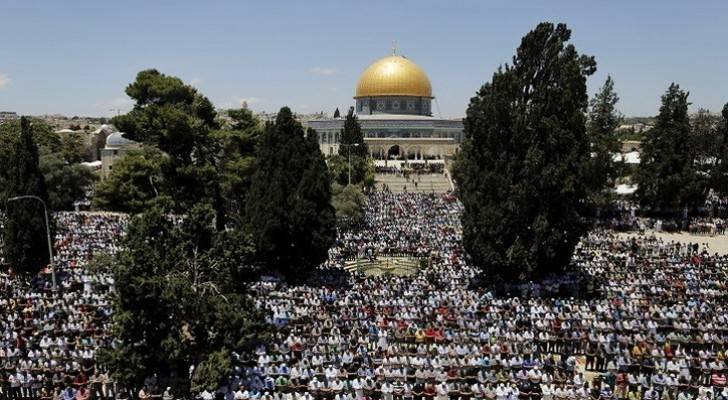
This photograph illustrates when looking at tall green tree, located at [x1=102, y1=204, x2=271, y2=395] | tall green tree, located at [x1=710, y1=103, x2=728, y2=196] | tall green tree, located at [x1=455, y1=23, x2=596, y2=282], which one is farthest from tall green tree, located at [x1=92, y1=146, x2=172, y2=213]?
tall green tree, located at [x1=710, y1=103, x2=728, y2=196]

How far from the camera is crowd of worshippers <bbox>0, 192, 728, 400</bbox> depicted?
14.9 meters

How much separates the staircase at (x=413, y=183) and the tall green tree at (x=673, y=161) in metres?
19.2

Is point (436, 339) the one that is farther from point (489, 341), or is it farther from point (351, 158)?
point (351, 158)

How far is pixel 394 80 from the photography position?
77125mm

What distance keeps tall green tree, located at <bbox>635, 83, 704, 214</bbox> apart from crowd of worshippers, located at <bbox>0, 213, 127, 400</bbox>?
33581 millimetres

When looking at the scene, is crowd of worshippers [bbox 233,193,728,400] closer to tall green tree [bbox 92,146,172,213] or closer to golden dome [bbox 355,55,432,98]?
tall green tree [bbox 92,146,172,213]

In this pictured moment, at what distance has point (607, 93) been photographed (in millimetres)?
51094

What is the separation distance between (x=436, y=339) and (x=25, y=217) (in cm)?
1737

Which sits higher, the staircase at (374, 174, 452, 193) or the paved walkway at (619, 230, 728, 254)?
the staircase at (374, 174, 452, 193)

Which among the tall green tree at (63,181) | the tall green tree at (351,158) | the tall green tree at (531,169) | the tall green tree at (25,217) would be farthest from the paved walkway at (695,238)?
the tall green tree at (63,181)

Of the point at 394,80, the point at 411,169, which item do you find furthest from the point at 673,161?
the point at 394,80

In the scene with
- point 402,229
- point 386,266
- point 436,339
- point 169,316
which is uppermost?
point 169,316

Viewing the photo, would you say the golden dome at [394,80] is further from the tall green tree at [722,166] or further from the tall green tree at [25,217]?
the tall green tree at [25,217]

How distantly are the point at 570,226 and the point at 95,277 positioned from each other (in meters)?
18.2
